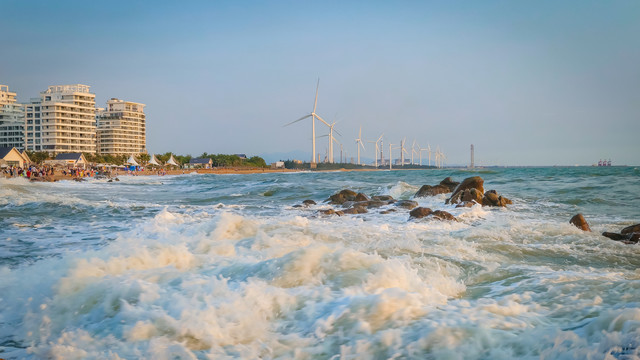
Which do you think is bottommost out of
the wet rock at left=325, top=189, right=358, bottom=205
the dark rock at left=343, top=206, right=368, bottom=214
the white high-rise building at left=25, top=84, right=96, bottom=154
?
the dark rock at left=343, top=206, right=368, bottom=214

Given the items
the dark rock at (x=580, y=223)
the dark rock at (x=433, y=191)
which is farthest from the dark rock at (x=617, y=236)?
the dark rock at (x=433, y=191)

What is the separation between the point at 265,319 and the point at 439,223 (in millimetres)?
7494

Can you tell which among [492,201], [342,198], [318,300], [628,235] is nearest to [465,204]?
[492,201]

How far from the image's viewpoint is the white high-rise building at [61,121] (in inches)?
4080

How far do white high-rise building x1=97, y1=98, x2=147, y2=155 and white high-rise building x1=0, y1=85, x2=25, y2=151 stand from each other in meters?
19.9

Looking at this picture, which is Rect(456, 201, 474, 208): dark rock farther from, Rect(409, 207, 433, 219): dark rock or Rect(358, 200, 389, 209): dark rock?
Rect(409, 207, 433, 219): dark rock

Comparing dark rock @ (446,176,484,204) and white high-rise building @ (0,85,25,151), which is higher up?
white high-rise building @ (0,85,25,151)

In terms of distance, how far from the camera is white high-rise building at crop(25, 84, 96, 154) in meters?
104

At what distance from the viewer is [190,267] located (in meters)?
5.46

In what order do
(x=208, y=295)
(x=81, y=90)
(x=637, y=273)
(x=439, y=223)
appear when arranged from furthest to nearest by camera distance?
(x=81, y=90) < (x=439, y=223) < (x=637, y=273) < (x=208, y=295)

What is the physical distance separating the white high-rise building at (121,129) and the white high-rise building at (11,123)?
1995cm

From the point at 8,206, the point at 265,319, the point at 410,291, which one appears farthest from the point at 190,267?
the point at 8,206

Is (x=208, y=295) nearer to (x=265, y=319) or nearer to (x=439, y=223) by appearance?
(x=265, y=319)

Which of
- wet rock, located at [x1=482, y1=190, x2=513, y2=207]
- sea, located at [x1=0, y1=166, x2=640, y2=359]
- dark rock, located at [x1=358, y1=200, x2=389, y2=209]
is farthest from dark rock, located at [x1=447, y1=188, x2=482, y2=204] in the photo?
sea, located at [x1=0, y1=166, x2=640, y2=359]
